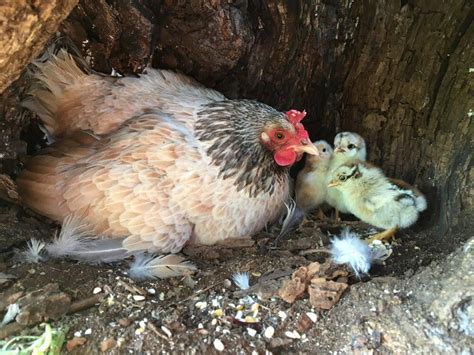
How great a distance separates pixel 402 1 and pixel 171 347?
1.93 meters

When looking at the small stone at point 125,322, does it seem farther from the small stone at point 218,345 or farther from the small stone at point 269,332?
the small stone at point 269,332

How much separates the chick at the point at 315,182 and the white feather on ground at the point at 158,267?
964mm

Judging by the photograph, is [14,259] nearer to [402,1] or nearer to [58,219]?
[58,219]

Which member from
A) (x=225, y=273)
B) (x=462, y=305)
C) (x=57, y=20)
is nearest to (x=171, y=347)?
(x=225, y=273)

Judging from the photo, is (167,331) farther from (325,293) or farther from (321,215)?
(321,215)

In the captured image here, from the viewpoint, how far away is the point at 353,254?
2.15 metres

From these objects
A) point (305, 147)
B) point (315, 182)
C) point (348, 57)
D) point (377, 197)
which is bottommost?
point (315, 182)

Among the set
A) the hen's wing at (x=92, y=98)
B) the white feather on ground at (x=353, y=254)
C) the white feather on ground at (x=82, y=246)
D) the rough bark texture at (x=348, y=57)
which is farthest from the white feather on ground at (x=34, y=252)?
the white feather on ground at (x=353, y=254)

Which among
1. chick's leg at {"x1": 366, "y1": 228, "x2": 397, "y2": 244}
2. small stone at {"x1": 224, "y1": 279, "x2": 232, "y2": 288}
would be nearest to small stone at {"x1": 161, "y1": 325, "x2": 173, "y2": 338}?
small stone at {"x1": 224, "y1": 279, "x2": 232, "y2": 288}

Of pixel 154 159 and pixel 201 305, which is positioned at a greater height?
pixel 154 159

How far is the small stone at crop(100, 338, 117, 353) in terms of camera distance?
1713mm

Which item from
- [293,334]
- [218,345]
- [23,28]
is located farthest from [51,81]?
[293,334]

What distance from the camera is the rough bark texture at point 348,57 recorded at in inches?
96.3

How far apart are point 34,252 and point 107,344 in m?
0.66
